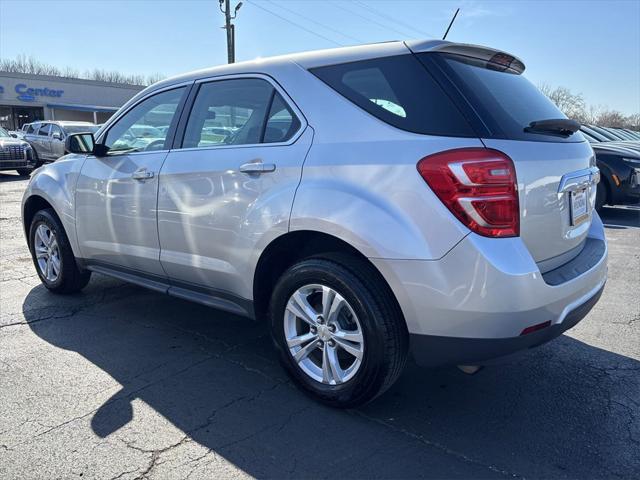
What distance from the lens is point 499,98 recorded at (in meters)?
2.67

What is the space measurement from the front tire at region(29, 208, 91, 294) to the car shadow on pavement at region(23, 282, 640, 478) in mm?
829

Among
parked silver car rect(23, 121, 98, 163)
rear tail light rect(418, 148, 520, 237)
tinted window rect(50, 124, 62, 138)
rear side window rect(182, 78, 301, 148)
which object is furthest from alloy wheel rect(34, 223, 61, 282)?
tinted window rect(50, 124, 62, 138)

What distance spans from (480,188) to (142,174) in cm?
238

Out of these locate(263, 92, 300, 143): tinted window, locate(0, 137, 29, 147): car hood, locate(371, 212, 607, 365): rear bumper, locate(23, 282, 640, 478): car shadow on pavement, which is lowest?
locate(0, 137, 29, 147): car hood

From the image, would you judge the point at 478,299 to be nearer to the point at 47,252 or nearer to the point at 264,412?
the point at 264,412

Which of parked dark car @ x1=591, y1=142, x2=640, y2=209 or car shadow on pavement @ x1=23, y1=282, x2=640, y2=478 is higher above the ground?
parked dark car @ x1=591, y1=142, x2=640, y2=209

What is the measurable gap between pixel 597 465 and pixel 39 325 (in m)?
3.82

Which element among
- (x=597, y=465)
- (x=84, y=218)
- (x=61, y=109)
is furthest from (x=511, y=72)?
(x=61, y=109)

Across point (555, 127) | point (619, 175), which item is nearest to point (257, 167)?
point (555, 127)

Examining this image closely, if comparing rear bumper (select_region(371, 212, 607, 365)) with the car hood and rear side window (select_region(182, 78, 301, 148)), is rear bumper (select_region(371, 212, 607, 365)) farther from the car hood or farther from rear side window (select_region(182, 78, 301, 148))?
the car hood

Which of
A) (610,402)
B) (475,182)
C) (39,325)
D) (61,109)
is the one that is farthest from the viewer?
(61,109)

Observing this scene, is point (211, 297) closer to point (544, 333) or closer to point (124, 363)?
point (124, 363)

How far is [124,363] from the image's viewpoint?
3436 mm

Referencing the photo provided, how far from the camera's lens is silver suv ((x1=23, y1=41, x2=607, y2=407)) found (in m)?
2.34
